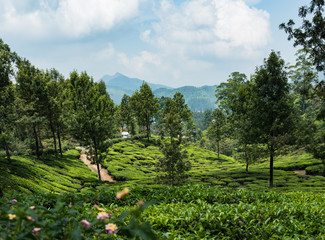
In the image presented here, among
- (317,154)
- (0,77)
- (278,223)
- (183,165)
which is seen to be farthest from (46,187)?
(317,154)

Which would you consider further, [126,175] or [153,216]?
[126,175]

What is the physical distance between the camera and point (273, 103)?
15711 millimetres

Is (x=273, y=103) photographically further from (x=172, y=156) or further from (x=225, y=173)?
(x=225, y=173)

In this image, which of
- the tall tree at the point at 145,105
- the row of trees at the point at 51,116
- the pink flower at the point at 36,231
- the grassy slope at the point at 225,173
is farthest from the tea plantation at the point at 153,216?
the tall tree at the point at 145,105

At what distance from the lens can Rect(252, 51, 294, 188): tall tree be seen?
1560 centimetres

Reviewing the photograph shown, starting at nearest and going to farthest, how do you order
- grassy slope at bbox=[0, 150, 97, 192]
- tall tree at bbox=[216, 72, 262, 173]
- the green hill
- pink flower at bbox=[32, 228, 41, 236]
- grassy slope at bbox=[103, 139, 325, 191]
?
pink flower at bbox=[32, 228, 41, 236], grassy slope at bbox=[0, 150, 97, 192], the green hill, tall tree at bbox=[216, 72, 262, 173], grassy slope at bbox=[103, 139, 325, 191]

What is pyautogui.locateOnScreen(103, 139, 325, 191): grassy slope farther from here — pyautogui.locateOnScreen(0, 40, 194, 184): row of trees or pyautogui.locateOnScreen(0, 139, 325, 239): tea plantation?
pyautogui.locateOnScreen(0, 139, 325, 239): tea plantation

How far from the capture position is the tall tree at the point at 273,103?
1560cm

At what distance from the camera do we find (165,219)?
4723 mm

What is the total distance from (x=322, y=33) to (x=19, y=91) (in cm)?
2785

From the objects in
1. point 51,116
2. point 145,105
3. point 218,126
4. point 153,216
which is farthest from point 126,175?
point 145,105

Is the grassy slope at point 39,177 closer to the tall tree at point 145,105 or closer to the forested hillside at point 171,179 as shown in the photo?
the forested hillside at point 171,179

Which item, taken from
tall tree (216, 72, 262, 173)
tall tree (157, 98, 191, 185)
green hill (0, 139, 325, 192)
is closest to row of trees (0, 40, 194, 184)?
tall tree (157, 98, 191, 185)

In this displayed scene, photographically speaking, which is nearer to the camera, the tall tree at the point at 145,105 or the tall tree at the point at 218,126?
the tall tree at the point at 218,126
